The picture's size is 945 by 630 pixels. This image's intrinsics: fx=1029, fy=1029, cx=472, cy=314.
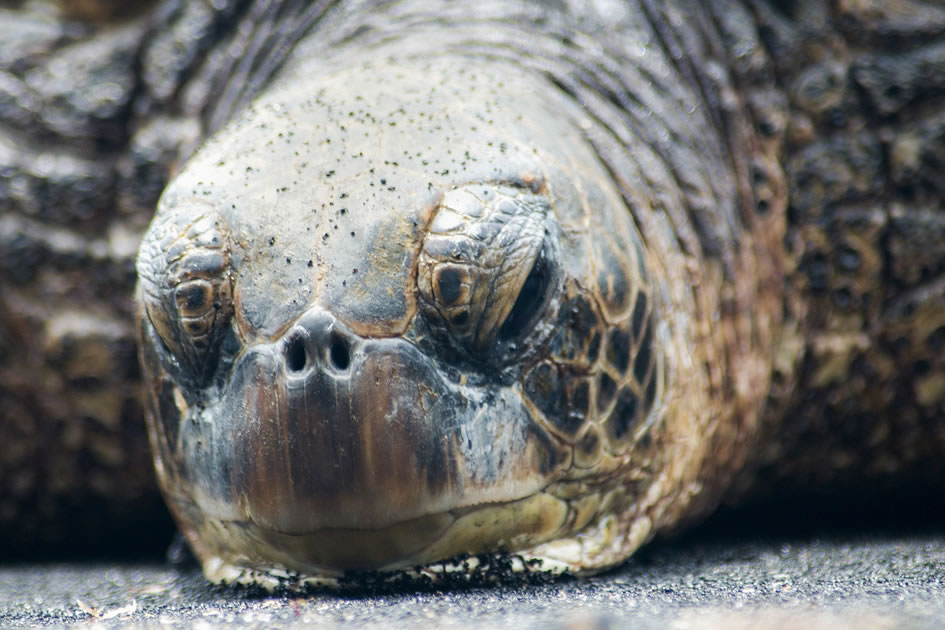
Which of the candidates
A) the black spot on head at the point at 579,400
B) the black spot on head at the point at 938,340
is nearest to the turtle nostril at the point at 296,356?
the black spot on head at the point at 579,400

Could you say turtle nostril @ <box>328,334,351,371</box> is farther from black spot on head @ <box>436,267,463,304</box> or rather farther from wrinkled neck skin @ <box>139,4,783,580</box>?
black spot on head @ <box>436,267,463,304</box>

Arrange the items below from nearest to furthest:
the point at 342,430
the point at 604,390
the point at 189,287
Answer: the point at 342,430
the point at 189,287
the point at 604,390

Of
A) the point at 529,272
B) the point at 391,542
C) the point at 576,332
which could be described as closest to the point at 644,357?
the point at 576,332

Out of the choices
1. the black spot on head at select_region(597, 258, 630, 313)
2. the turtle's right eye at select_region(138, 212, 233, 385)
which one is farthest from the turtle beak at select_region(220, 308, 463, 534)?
the black spot on head at select_region(597, 258, 630, 313)

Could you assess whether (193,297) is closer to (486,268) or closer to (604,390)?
(486,268)

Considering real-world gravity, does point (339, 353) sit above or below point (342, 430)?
above

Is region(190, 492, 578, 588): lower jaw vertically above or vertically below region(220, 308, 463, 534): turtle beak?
below
